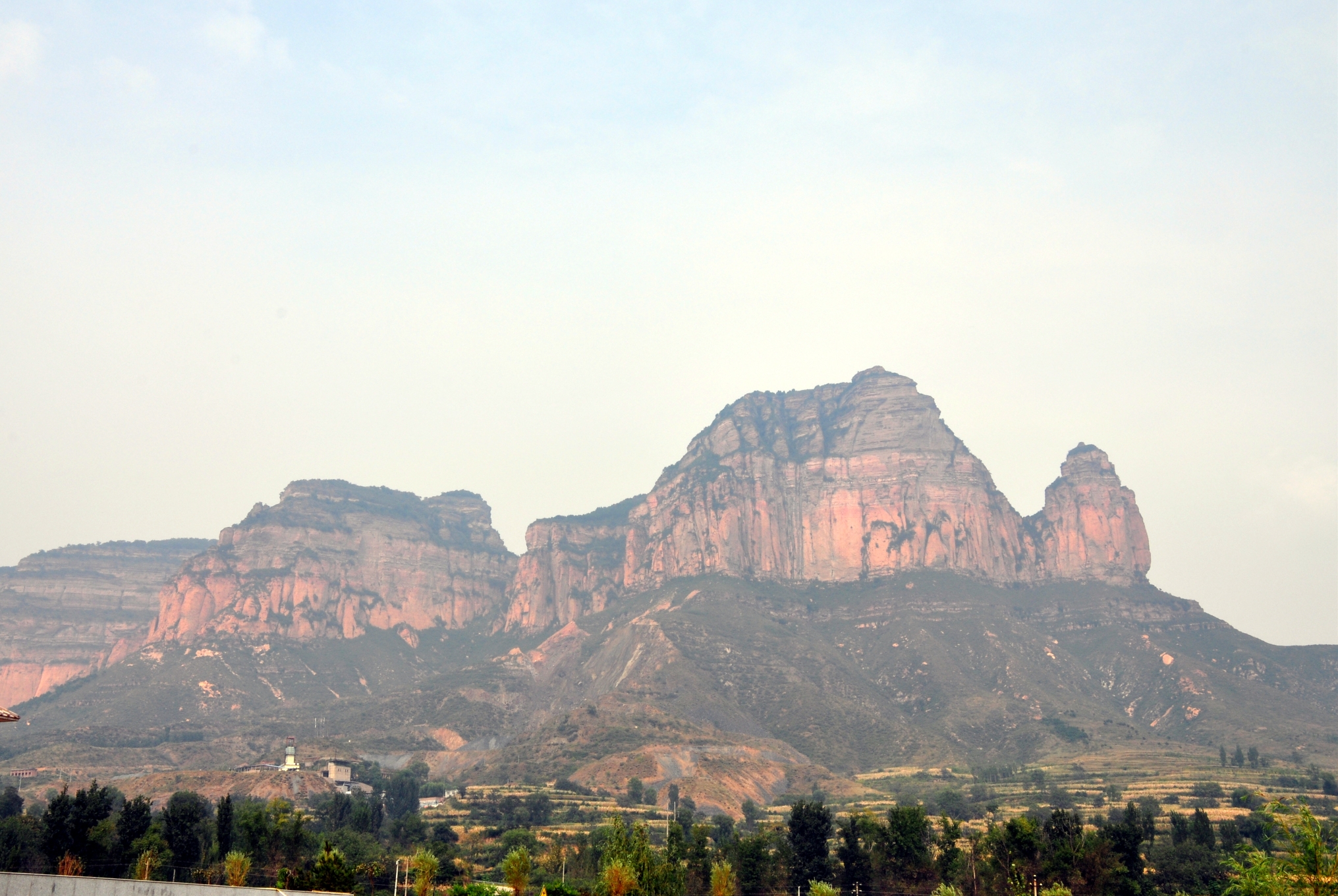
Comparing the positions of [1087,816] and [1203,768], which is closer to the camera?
[1087,816]

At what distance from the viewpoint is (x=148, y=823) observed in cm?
10938

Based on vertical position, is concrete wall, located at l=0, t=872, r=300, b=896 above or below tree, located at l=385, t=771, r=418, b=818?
above

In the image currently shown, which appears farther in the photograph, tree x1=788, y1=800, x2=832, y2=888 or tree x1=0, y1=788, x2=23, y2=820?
tree x1=0, y1=788, x2=23, y2=820

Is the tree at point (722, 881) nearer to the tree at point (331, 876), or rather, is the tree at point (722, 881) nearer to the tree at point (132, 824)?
the tree at point (331, 876)

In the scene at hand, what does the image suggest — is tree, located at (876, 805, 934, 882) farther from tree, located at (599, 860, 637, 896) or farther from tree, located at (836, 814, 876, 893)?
tree, located at (599, 860, 637, 896)

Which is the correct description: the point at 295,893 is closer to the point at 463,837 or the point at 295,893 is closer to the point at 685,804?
the point at 463,837

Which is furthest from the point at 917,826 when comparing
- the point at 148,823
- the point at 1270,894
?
the point at 148,823

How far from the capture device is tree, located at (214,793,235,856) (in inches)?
4274

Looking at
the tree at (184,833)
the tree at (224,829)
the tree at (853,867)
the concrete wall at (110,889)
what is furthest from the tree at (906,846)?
the concrete wall at (110,889)

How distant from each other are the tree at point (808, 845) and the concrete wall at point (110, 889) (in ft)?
201

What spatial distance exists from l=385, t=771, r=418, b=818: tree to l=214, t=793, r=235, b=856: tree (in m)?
59.7

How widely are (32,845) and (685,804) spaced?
89.0m

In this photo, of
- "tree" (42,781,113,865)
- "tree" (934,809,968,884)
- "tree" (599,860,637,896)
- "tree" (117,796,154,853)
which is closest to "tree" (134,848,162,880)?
"tree" (117,796,154,853)

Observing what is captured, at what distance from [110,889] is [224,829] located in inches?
2594
